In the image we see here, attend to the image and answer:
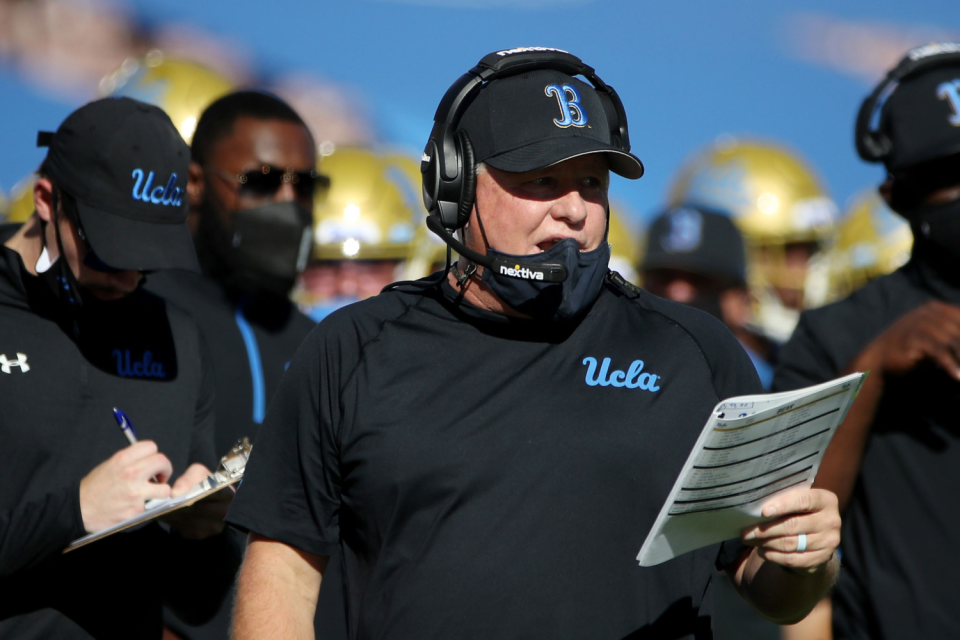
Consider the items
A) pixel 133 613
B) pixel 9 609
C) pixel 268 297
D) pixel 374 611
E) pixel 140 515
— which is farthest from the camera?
pixel 268 297

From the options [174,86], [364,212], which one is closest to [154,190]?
[364,212]

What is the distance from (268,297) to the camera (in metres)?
4.21

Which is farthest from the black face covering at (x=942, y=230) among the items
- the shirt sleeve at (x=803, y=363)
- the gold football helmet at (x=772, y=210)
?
the gold football helmet at (x=772, y=210)

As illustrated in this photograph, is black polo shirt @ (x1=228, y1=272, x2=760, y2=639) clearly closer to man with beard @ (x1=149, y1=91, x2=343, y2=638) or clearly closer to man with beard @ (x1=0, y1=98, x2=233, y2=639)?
man with beard @ (x1=0, y1=98, x2=233, y2=639)

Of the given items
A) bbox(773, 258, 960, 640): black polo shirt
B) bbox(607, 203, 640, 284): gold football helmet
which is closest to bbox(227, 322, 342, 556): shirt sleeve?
bbox(773, 258, 960, 640): black polo shirt

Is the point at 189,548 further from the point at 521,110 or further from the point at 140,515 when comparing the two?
the point at 521,110

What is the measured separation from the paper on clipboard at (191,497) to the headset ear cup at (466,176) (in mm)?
718

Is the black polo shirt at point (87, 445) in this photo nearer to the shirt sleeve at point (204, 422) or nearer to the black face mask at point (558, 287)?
the shirt sleeve at point (204, 422)

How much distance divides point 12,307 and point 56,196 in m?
0.32

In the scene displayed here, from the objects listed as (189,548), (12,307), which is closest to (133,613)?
(189,548)

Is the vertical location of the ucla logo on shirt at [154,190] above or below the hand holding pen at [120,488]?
above

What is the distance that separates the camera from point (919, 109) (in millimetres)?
3393

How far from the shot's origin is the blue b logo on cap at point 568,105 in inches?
88.7

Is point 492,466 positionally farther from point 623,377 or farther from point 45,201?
point 45,201
